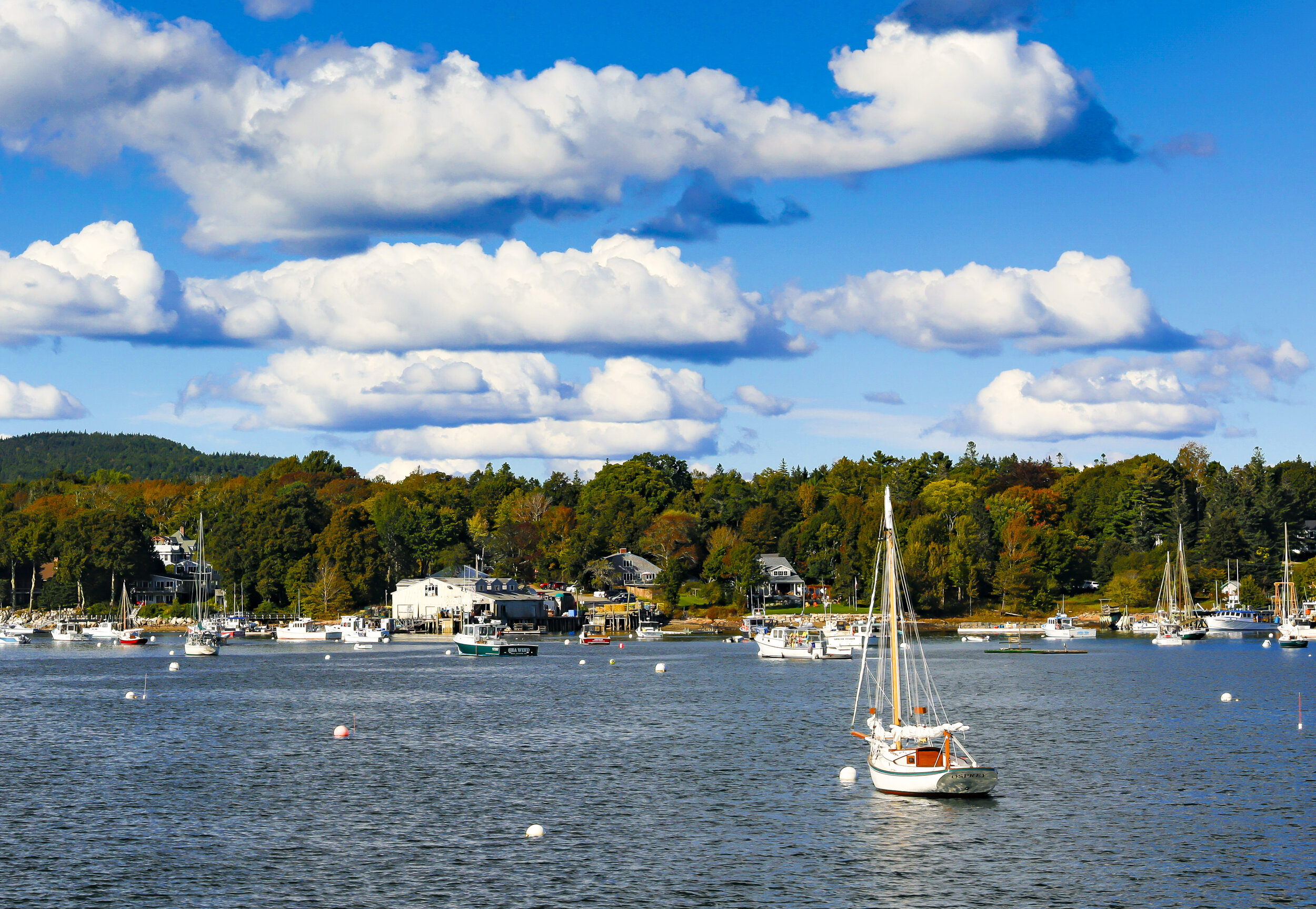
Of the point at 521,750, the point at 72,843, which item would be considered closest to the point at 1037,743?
the point at 521,750

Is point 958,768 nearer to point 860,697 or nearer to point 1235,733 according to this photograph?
point 1235,733

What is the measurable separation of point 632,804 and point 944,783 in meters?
12.9

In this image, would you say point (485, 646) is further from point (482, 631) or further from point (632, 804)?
point (632, 804)

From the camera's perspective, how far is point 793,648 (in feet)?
497

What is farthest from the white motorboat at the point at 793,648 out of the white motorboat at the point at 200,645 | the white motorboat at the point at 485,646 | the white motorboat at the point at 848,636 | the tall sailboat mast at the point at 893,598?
the tall sailboat mast at the point at 893,598

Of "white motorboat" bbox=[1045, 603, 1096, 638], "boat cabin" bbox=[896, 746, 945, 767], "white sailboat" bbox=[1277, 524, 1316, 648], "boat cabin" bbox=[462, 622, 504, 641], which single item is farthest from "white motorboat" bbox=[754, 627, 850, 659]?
"boat cabin" bbox=[896, 746, 945, 767]

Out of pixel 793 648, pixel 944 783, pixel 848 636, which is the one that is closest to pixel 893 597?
pixel 944 783

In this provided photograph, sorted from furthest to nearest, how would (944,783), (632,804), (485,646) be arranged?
(485,646) → (632,804) → (944,783)

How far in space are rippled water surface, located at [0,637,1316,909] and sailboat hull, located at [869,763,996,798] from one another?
0.68 m

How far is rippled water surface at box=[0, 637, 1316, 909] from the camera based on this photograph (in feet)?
130

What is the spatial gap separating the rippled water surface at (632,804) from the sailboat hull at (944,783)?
679mm

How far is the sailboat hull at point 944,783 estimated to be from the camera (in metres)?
51.0

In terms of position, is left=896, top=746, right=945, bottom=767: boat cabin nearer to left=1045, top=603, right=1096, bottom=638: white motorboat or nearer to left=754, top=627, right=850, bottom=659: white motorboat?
left=754, top=627, right=850, bottom=659: white motorboat

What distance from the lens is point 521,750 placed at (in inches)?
2719
